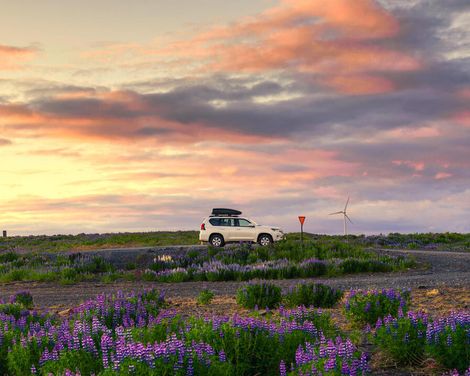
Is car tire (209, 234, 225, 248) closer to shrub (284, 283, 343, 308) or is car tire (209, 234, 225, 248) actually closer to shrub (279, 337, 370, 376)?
shrub (284, 283, 343, 308)

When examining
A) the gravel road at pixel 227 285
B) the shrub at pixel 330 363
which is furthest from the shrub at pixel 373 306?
the gravel road at pixel 227 285

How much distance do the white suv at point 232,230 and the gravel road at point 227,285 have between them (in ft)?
36.9

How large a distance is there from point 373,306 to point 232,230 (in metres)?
25.8

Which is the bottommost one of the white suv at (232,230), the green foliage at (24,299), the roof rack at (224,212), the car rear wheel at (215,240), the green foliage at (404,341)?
the green foliage at (24,299)

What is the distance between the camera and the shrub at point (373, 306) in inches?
397

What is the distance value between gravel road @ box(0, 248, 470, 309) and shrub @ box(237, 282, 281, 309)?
136 inches

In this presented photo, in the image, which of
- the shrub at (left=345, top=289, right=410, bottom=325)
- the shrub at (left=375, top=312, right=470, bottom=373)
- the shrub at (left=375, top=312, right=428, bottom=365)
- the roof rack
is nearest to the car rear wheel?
the roof rack

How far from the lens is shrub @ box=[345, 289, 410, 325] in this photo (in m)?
10.1

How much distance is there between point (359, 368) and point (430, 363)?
1.76 m

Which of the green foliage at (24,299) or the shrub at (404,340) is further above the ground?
the shrub at (404,340)

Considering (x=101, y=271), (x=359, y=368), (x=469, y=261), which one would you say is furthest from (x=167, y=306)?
(x=469, y=261)

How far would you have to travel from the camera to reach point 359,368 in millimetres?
6137

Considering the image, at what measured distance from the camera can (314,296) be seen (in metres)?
12.8

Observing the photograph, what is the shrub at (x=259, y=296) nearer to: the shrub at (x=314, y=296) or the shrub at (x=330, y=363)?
the shrub at (x=314, y=296)
